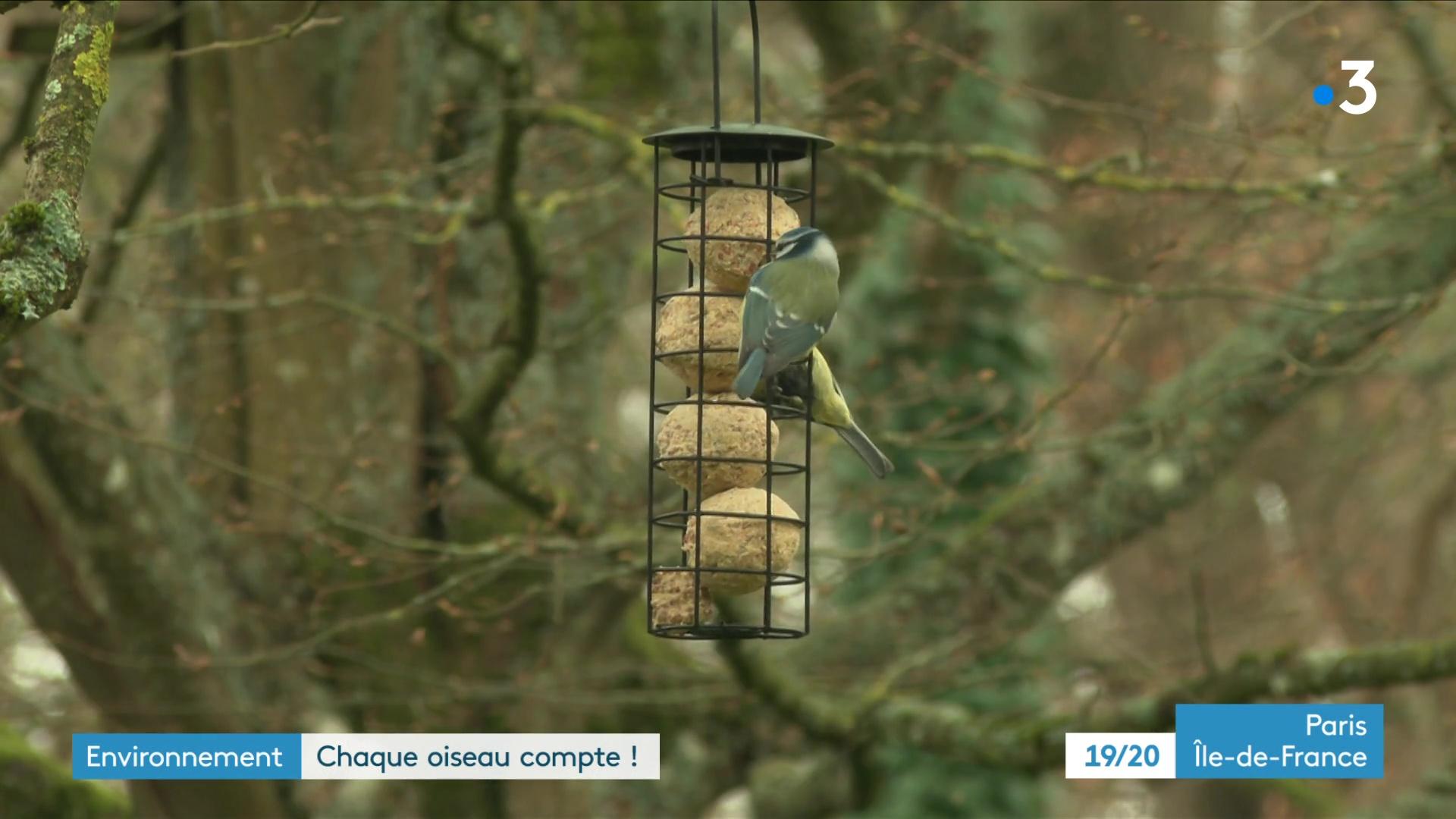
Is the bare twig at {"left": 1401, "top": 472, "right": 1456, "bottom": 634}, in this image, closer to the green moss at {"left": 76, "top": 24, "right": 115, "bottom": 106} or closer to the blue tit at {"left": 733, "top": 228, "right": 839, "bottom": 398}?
the blue tit at {"left": 733, "top": 228, "right": 839, "bottom": 398}

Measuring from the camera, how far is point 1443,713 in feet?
43.6

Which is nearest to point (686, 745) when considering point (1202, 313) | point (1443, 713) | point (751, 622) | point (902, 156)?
point (751, 622)

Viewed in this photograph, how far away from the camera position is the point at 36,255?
331 cm

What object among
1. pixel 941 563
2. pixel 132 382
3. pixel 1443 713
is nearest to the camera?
pixel 941 563

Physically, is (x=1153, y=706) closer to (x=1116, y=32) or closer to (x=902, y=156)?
(x=902, y=156)

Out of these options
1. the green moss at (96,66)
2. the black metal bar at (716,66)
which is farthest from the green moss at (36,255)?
the black metal bar at (716,66)

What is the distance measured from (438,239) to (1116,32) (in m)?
6.75

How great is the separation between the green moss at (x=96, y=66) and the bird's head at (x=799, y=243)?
4.75ft

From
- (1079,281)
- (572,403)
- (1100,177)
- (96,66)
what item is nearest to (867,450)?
(1079,281)

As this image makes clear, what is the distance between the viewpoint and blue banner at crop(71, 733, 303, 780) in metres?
7.23

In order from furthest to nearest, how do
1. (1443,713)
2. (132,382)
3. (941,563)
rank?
(1443,713), (132,382), (941,563)

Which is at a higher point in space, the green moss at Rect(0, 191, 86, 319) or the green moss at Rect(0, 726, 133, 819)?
the green moss at Rect(0, 191, 86, 319)

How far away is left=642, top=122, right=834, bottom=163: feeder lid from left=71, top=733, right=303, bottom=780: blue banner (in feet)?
11.3

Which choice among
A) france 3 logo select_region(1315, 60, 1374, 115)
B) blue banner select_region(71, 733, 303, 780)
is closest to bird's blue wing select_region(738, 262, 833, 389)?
france 3 logo select_region(1315, 60, 1374, 115)
